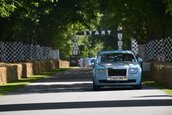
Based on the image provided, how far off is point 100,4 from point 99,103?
36614 mm

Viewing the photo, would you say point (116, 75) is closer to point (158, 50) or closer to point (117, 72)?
point (117, 72)

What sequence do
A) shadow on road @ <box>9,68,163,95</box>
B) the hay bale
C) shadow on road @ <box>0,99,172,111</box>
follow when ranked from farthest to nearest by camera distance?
the hay bale
shadow on road @ <box>9,68,163,95</box>
shadow on road @ <box>0,99,172,111</box>

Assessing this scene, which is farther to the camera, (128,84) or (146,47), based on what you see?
(146,47)

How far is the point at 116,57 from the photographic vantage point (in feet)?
85.7

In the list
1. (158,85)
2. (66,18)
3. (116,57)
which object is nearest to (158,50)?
(158,85)

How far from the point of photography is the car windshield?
1021 inches

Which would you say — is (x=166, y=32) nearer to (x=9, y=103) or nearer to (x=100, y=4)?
(x=100, y=4)

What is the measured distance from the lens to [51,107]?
16781 mm

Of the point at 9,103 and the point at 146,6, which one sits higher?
the point at 146,6

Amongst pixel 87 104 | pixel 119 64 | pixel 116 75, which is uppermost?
pixel 119 64

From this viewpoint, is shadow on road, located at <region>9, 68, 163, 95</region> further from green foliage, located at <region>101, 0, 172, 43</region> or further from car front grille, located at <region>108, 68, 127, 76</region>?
green foliage, located at <region>101, 0, 172, 43</region>

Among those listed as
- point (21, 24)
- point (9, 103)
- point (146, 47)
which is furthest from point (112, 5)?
point (9, 103)

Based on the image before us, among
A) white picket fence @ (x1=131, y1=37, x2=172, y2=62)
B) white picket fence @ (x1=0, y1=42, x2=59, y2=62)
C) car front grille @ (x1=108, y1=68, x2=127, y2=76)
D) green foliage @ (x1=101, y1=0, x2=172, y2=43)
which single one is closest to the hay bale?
white picket fence @ (x1=0, y1=42, x2=59, y2=62)

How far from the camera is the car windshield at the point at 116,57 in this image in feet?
85.0
